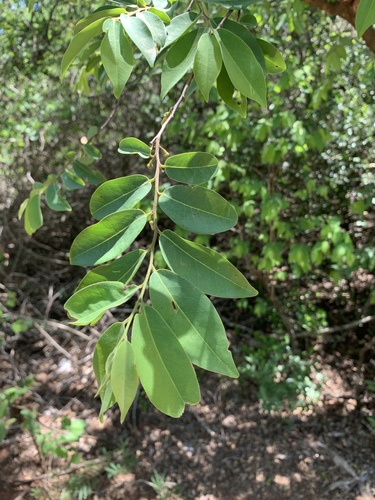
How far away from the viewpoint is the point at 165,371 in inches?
18.1

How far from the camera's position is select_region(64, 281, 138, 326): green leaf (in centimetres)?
51

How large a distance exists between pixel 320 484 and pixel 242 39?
2276mm

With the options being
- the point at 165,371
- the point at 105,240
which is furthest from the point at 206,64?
the point at 165,371

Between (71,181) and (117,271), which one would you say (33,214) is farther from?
(117,271)

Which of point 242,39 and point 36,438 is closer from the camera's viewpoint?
point 242,39

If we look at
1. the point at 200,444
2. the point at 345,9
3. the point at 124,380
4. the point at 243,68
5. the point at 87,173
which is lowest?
the point at 200,444

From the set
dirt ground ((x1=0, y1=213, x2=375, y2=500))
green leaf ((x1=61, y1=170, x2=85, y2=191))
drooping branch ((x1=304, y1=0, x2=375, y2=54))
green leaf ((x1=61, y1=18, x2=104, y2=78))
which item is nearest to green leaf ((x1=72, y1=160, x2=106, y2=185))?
green leaf ((x1=61, y1=170, x2=85, y2=191))

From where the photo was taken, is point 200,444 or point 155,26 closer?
point 155,26

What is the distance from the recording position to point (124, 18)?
0.59 m

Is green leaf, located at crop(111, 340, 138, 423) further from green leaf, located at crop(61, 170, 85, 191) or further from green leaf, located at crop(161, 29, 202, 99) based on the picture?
green leaf, located at crop(61, 170, 85, 191)

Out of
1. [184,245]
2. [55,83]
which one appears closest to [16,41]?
[55,83]

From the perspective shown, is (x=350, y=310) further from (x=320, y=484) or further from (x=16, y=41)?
(x=16, y=41)

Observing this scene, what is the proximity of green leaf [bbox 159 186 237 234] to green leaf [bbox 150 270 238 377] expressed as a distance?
0.30 ft

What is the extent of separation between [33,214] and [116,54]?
1.85 feet
